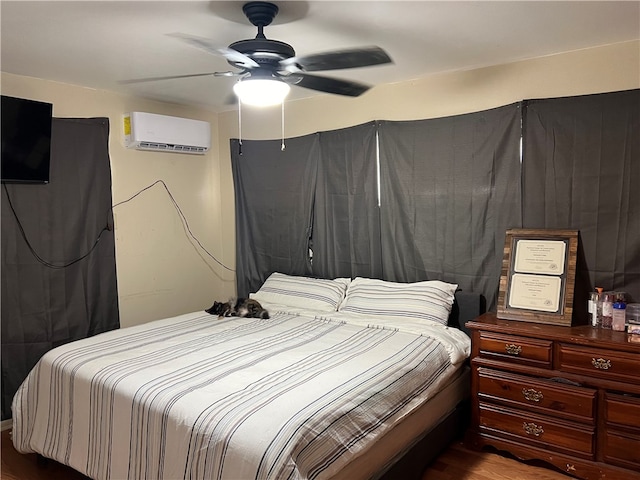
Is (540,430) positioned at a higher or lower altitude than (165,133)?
lower

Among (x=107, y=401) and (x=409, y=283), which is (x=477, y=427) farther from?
(x=107, y=401)

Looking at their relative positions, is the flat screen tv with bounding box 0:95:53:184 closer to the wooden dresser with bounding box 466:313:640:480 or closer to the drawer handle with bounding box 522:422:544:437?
the wooden dresser with bounding box 466:313:640:480

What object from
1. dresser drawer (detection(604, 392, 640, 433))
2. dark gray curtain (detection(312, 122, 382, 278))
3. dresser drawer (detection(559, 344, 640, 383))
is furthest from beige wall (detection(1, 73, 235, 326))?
dresser drawer (detection(604, 392, 640, 433))

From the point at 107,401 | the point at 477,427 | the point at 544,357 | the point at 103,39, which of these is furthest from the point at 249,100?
the point at 477,427

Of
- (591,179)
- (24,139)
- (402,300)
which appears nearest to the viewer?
(591,179)

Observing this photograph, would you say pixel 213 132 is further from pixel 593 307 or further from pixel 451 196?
pixel 593 307

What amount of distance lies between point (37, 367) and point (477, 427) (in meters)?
2.50

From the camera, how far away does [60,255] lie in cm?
343

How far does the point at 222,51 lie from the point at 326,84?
69 centimetres

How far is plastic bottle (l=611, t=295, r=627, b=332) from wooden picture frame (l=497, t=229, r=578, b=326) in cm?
21

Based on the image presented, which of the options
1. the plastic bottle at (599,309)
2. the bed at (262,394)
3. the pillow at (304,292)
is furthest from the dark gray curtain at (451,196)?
the plastic bottle at (599,309)

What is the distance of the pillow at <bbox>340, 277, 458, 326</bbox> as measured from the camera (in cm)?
312

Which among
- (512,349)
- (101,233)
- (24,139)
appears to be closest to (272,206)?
(101,233)

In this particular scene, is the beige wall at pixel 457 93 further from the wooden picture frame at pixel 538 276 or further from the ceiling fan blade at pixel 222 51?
the ceiling fan blade at pixel 222 51
